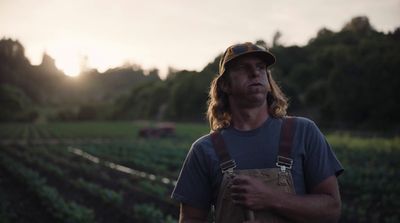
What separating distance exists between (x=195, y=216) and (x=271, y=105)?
2.40 ft

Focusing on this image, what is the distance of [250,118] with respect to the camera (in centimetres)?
231

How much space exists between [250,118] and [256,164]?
28cm

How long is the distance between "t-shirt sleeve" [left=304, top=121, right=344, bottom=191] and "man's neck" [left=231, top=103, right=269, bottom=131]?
0.25m

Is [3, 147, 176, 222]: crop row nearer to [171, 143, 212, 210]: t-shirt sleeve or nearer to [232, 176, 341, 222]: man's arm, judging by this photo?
[171, 143, 212, 210]: t-shirt sleeve

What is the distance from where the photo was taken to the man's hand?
2.00 meters

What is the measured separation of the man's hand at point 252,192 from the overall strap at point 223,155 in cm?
12

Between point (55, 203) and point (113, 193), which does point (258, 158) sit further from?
point (113, 193)

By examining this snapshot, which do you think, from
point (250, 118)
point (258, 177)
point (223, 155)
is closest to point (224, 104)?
point (250, 118)

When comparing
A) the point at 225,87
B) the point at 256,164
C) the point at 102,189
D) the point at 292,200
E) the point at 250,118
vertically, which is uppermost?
the point at 225,87

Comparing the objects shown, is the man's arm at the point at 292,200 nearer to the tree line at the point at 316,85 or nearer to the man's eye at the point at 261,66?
the man's eye at the point at 261,66

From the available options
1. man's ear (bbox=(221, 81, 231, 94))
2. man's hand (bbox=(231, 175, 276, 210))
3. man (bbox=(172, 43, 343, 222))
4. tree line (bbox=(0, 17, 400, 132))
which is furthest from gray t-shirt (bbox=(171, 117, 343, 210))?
tree line (bbox=(0, 17, 400, 132))

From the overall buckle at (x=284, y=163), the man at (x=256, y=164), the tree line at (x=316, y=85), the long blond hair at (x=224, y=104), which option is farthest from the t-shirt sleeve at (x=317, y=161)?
the tree line at (x=316, y=85)

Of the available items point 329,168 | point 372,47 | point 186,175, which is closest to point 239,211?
point 186,175

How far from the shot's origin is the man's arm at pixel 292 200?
2.01 meters
